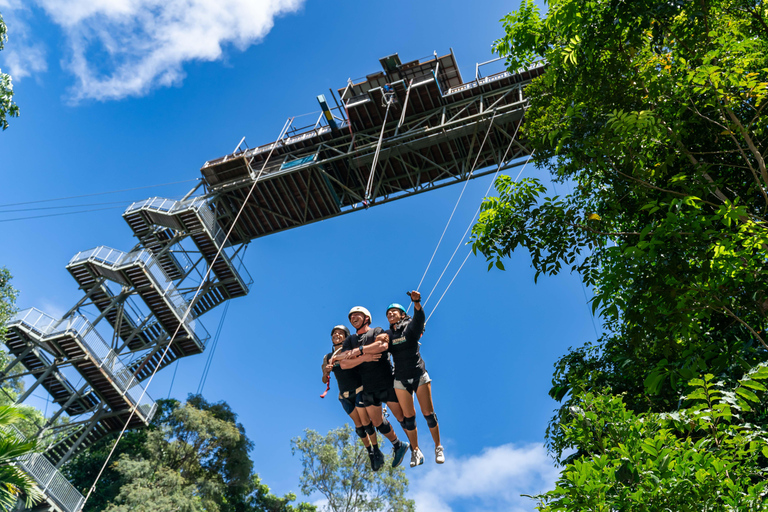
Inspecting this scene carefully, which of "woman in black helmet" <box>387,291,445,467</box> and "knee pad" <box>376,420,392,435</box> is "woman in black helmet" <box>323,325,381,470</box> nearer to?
"knee pad" <box>376,420,392,435</box>

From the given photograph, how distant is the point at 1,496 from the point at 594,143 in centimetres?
1143

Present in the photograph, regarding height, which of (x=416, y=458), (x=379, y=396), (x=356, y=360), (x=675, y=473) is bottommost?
(x=675, y=473)

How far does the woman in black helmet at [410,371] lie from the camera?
23.9 feet

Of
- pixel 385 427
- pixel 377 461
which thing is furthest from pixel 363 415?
pixel 377 461

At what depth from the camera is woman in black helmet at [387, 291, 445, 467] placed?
7.29 metres

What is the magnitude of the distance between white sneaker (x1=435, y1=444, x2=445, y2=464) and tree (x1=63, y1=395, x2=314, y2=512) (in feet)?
46.5

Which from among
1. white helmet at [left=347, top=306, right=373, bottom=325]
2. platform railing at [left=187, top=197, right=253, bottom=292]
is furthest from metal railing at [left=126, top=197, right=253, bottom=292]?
white helmet at [left=347, top=306, right=373, bottom=325]

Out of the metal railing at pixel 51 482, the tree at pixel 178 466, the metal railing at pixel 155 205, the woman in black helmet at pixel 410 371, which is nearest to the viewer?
the woman in black helmet at pixel 410 371

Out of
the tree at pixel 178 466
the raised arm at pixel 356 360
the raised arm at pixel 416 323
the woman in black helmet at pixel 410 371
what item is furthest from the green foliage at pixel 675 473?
the tree at pixel 178 466

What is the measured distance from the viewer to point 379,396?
7648 mm

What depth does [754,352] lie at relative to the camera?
203 inches

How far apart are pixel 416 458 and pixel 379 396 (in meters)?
0.96

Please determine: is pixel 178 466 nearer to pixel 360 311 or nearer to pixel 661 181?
pixel 360 311

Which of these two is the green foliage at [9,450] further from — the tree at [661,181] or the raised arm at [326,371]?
the tree at [661,181]
